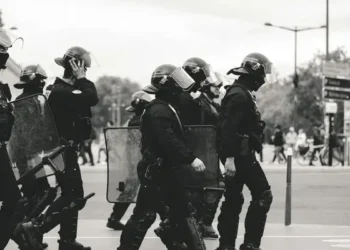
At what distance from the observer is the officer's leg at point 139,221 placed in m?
6.57

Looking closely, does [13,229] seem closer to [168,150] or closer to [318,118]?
[168,150]

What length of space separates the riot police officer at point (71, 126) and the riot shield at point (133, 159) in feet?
1.81

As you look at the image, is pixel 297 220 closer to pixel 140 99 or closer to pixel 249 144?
pixel 140 99

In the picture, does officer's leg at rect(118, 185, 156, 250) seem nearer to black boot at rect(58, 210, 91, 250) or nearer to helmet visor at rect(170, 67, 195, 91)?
helmet visor at rect(170, 67, 195, 91)

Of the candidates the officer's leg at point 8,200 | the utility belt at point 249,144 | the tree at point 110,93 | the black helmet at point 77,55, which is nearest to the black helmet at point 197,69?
the utility belt at point 249,144

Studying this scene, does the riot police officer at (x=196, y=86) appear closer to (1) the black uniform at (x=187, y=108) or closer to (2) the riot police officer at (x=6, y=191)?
(1) the black uniform at (x=187, y=108)

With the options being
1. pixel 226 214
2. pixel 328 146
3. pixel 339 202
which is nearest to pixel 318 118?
pixel 328 146

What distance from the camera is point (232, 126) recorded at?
24.1 feet

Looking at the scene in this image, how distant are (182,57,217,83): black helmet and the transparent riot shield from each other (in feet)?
2.63

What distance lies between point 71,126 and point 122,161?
862 mm

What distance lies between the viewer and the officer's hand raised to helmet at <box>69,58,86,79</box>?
7.61 m

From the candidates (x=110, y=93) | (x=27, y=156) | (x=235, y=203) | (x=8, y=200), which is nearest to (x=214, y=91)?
(x=235, y=203)

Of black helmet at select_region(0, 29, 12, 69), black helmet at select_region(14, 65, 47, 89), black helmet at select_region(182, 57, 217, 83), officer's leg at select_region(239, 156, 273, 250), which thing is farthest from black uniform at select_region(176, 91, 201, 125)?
black helmet at select_region(0, 29, 12, 69)

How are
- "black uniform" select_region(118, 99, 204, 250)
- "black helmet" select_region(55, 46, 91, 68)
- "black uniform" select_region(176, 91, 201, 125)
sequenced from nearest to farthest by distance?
"black uniform" select_region(118, 99, 204, 250) < "black helmet" select_region(55, 46, 91, 68) < "black uniform" select_region(176, 91, 201, 125)
